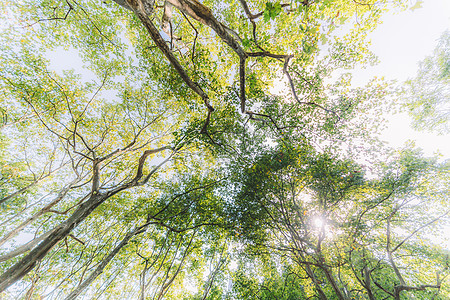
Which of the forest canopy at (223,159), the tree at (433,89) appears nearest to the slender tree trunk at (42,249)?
the forest canopy at (223,159)

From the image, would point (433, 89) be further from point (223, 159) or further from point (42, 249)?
point (42, 249)

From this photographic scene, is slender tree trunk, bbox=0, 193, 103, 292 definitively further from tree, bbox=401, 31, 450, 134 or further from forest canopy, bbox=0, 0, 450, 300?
tree, bbox=401, 31, 450, 134

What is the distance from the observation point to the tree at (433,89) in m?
7.85

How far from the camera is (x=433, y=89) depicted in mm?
8195

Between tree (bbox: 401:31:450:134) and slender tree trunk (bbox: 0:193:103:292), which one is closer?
slender tree trunk (bbox: 0:193:103:292)

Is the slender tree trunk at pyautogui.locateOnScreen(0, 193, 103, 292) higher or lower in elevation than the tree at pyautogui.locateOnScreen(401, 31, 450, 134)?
lower

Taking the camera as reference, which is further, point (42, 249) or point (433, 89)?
point (433, 89)

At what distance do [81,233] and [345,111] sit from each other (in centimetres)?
1652

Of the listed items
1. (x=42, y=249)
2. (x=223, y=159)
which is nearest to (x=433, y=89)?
(x=223, y=159)

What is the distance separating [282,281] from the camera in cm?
1152

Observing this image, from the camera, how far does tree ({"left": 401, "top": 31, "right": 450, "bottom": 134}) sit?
7852 mm

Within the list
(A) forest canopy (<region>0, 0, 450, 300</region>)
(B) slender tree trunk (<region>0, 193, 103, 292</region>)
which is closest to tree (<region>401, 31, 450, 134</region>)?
(A) forest canopy (<region>0, 0, 450, 300</region>)

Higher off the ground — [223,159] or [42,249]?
[223,159]

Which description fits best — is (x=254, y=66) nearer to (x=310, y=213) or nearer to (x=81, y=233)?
(x=310, y=213)
